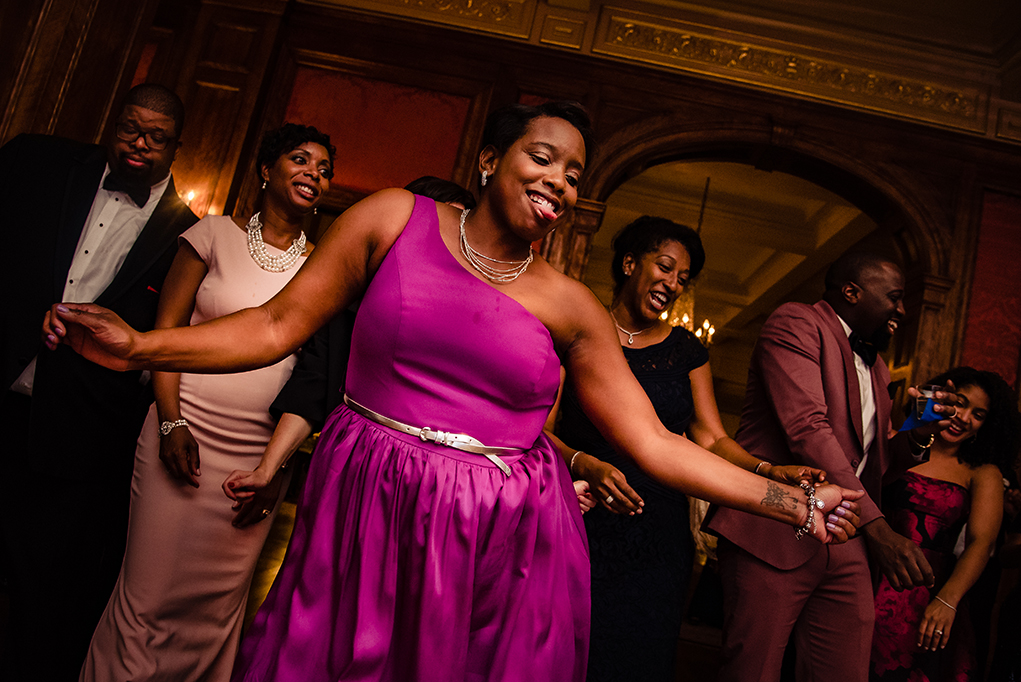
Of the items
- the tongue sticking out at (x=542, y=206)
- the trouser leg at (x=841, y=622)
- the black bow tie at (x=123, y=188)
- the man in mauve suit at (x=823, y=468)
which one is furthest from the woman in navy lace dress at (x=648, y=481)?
the black bow tie at (x=123, y=188)

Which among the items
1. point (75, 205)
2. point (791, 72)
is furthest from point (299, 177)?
point (791, 72)

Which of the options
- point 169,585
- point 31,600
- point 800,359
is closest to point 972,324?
point 800,359

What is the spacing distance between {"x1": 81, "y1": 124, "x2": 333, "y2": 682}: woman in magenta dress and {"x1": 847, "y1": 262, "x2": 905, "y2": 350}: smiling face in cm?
184

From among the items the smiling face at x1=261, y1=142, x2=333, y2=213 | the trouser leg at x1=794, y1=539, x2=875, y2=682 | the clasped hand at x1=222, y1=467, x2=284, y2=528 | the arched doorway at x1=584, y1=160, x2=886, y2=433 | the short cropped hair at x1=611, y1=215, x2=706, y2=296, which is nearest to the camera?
the clasped hand at x1=222, y1=467, x2=284, y2=528

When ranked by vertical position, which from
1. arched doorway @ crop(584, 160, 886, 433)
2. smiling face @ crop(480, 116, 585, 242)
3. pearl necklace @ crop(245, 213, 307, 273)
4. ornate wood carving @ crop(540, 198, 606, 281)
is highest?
arched doorway @ crop(584, 160, 886, 433)

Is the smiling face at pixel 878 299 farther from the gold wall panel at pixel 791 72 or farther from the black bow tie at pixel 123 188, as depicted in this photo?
the gold wall panel at pixel 791 72

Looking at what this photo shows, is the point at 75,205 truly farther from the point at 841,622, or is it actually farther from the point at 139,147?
the point at 841,622

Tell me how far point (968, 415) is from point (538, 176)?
247 centimetres

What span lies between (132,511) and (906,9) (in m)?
5.33

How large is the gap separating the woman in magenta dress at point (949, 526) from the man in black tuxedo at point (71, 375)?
8.78ft

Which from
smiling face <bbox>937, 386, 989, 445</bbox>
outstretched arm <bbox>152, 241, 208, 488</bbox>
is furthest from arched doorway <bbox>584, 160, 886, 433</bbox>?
outstretched arm <bbox>152, 241, 208, 488</bbox>

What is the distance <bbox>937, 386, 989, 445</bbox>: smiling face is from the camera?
278 cm

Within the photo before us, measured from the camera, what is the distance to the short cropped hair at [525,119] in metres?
1.28

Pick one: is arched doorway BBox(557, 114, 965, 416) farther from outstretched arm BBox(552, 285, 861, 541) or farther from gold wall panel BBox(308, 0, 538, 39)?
outstretched arm BBox(552, 285, 861, 541)
